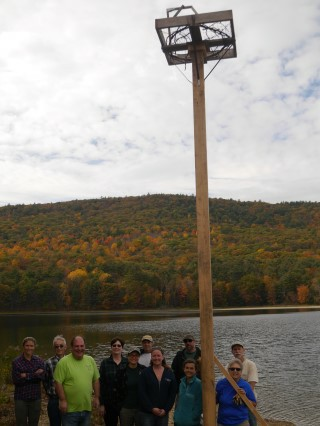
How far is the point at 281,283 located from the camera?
81.6 meters

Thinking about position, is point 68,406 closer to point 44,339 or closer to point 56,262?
point 44,339

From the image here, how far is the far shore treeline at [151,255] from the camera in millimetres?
81250

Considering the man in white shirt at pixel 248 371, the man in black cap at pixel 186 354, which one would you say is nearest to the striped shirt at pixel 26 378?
the man in black cap at pixel 186 354

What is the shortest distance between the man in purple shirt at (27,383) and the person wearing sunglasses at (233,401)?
2299 millimetres

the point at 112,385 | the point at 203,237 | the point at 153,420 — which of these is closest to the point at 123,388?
the point at 112,385

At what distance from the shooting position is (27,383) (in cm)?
614

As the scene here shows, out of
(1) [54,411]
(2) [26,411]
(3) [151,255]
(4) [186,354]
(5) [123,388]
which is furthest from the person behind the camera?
(3) [151,255]

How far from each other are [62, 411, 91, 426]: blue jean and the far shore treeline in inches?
2928

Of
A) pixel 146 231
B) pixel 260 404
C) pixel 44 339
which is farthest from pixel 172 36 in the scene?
pixel 146 231

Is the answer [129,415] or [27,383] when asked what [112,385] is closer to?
[129,415]

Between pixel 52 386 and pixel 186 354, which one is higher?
pixel 186 354

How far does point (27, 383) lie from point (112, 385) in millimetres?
1115

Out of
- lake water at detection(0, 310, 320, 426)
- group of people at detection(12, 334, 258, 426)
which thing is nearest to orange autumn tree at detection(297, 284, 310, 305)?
lake water at detection(0, 310, 320, 426)

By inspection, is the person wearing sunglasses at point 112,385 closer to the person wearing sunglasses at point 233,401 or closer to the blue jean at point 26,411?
the blue jean at point 26,411
